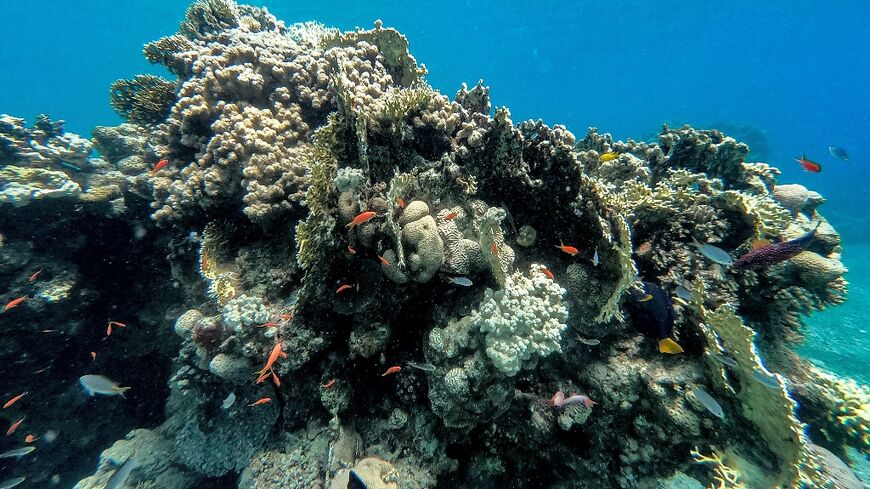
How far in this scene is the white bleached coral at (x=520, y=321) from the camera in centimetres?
341

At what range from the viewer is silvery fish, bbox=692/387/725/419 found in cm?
324

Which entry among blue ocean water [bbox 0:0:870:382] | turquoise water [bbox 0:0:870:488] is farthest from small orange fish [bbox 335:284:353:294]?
blue ocean water [bbox 0:0:870:382]

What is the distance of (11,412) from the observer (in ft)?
20.8

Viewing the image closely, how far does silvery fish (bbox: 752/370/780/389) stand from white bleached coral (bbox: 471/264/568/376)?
1728mm

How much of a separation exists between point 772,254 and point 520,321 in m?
3.54

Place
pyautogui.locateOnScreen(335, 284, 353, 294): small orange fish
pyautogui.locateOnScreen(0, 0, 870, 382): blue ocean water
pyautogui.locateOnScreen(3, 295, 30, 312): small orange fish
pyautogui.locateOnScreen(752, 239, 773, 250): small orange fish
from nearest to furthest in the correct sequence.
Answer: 1. pyautogui.locateOnScreen(335, 284, 353, 294): small orange fish
2. pyautogui.locateOnScreen(752, 239, 773, 250): small orange fish
3. pyautogui.locateOnScreen(3, 295, 30, 312): small orange fish
4. pyautogui.locateOnScreen(0, 0, 870, 382): blue ocean water

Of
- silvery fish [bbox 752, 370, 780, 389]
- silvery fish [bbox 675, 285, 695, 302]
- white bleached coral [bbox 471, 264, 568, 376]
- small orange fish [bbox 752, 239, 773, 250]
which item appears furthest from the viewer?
small orange fish [bbox 752, 239, 773, 250]

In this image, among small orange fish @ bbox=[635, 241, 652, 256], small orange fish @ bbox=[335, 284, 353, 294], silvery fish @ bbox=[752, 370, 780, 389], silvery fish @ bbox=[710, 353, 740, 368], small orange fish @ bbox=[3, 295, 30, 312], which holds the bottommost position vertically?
small orange fish @ bbox=[3, 295, 30, 312]

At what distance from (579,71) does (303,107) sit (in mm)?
132318

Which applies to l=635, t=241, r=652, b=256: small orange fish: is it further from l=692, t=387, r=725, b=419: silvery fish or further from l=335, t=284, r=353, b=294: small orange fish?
l=335, t=284, r=353, b=294: small orange fish

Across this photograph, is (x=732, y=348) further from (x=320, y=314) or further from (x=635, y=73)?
(x=635, y=73)

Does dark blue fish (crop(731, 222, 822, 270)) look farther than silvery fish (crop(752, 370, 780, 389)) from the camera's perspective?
Yes

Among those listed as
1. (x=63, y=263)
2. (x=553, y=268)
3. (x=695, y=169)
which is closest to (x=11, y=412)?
(x=63, y=263)

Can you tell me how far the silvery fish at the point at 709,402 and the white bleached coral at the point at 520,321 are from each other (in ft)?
4.60
